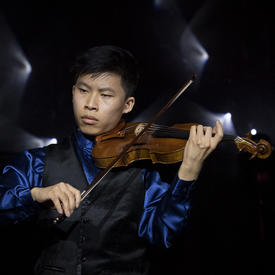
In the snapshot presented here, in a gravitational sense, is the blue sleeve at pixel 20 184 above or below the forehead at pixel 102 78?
below

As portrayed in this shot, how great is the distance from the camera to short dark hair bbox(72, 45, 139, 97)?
128 centimetres

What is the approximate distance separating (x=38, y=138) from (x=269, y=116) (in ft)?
4.19

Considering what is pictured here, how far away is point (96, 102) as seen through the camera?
125 cm

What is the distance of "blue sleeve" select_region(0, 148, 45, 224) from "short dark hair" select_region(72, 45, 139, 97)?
383 mm

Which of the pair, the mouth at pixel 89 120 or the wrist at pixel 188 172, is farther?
the mouth at pixel 89 120

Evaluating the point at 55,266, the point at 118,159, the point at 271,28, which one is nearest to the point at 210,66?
the point at 271,28

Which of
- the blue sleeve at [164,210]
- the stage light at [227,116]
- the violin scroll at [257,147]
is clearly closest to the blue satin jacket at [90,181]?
the blue sleeve at [164,210]

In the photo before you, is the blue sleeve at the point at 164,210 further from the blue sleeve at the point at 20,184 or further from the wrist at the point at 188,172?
the blue sleeve at the point at 20,184

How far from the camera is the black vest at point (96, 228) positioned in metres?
1.18

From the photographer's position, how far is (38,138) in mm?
1811

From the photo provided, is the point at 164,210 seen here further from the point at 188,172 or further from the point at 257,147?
the point at 257,147

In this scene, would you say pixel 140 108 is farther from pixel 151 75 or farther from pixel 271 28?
pixel 271 28

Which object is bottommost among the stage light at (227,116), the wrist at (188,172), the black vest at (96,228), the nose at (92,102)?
the black vest at (96,228)

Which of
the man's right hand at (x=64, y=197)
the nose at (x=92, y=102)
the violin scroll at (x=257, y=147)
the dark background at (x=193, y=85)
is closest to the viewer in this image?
the man's right hand at (x=64, y=197)
